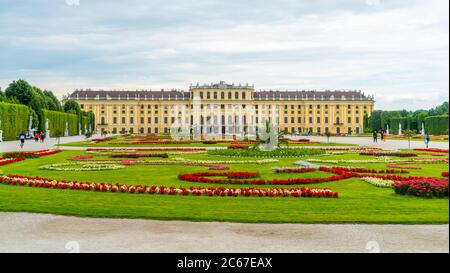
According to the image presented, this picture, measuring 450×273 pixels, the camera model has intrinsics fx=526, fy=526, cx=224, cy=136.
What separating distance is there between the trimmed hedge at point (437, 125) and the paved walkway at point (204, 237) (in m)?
42.7

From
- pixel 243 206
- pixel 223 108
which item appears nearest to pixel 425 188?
pixel 243 206

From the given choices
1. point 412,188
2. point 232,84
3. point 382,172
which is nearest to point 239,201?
point 412,188

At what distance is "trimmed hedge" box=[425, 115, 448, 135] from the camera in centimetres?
4522

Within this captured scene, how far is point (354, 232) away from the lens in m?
5.33

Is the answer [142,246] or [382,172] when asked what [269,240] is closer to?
[142,246]

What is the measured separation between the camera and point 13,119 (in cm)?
3631

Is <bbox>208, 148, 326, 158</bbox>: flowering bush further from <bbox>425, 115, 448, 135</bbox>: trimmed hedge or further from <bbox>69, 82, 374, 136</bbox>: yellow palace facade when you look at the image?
<bbox>69, 82, 374, 136</bbox>: yellow palace facade

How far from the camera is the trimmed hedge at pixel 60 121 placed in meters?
44.0

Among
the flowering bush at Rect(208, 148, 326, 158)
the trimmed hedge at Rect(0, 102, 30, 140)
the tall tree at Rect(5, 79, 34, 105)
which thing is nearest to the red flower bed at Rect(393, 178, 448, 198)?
the flowering bush at Rect(208, 148, 326, 158)

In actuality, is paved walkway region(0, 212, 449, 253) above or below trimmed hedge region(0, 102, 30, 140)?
below

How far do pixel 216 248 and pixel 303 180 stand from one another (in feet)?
17.6

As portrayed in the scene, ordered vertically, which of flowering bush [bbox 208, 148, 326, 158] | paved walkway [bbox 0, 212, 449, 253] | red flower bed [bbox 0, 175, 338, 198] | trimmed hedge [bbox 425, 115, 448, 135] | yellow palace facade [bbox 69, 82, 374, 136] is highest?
yellow palace facade [bbox 69, 82, 374, 136]

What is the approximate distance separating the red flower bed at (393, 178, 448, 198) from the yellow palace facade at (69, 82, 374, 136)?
234 feet

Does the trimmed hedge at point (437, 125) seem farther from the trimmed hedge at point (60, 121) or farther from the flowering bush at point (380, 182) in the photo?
the flowering bush at point (380, 182)
